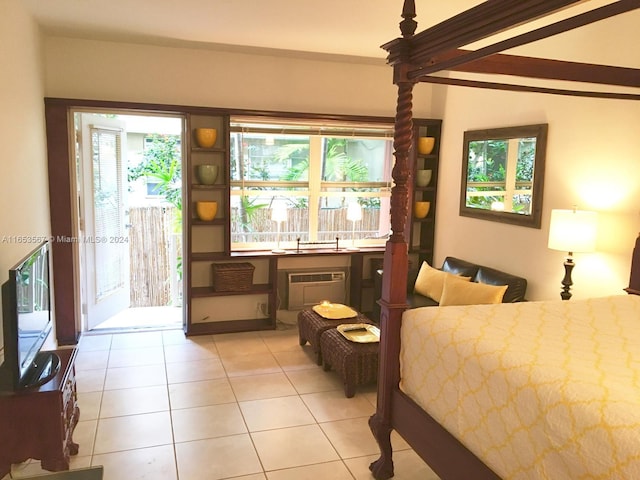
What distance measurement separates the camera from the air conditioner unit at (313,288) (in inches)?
207

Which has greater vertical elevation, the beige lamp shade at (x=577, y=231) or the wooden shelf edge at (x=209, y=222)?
the beige lamp shade at (x=577, y=231)

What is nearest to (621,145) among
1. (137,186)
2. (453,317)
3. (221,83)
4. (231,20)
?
(453,317)

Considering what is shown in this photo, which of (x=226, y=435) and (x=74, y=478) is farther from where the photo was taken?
(x=226, y=435)

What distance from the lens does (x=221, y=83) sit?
477cm

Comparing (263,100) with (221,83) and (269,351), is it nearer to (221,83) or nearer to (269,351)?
(221,83)

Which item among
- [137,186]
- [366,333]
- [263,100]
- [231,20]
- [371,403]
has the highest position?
[231,20]

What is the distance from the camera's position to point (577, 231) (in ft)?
10.7

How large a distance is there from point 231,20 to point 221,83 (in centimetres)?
114

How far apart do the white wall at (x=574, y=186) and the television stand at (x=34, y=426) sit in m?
3.25

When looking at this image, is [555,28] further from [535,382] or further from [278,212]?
[278,212]

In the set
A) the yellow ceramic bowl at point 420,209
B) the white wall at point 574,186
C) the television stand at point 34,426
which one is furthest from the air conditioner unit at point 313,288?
the television stand at point 34,426

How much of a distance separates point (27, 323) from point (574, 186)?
3420mm

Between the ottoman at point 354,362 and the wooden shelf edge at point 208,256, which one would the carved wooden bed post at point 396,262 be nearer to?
the ottoman at point 354,362

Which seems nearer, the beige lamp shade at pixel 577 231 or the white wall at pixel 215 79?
the beige lamp shade at pixel 577 231
